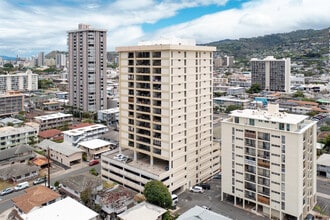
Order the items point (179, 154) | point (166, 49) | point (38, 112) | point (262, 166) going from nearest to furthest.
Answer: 1. point (262, 166)
2. point (166, 49)
3. point (179, 154)
4. point (38, 112)

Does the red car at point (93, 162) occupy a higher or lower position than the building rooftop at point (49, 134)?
lower

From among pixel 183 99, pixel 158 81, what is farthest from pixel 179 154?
pixel 158 81

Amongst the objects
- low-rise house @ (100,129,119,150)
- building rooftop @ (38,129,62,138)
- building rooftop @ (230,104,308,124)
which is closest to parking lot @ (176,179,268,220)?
building rooftop @ (230,104,308,124)

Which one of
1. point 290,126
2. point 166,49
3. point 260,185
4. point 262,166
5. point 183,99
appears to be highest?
point 166,49

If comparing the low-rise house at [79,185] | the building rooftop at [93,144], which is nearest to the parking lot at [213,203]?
the low-rise house at [79,185]

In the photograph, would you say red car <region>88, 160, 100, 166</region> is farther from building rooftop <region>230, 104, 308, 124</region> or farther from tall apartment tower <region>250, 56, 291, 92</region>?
tall apartment tower <region>250, 56, 291, 92</region>

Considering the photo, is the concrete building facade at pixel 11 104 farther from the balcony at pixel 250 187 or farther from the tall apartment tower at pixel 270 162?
the balcony at pixel 250 187

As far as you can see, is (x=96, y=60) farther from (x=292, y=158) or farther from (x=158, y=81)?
(x=292, y=158)
